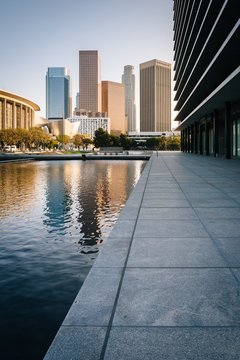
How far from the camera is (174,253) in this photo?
16.4ft

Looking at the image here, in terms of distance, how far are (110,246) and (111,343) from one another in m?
2.82

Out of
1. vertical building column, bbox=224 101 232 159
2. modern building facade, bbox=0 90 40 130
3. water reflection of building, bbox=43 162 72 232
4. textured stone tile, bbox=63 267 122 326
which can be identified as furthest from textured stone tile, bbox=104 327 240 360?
modern building facade, bbox=0 90 40 130

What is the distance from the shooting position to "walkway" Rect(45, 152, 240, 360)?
262 centimetres

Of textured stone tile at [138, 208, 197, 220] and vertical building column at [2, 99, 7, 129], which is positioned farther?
vertical building column at [2, 99, 7, 129]

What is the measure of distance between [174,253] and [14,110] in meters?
143

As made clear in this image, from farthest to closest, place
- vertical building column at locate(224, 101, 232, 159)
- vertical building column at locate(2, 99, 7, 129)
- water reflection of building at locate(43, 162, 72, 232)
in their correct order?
1. vertical building column at locate(2, 99, 7, 129)
2. vertical building column at locate(224, 101, 232, 159)
3. water reflection of building at locate(43, 162, 72, 232)

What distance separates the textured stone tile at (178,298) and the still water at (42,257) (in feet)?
3.82

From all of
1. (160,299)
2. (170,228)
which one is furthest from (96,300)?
(170,228)

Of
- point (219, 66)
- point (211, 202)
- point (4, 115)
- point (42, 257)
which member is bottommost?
point (42, 257)

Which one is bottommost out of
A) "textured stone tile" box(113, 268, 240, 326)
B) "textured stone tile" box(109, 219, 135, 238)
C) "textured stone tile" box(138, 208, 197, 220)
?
"textured stone tile" box(113, 268, 240, 326)

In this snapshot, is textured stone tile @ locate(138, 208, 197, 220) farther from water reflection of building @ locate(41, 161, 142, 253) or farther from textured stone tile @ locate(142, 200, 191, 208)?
water reflection of building @ locate(41, 161, 142, 253)

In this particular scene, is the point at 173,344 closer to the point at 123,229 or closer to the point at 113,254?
the point at 113,254

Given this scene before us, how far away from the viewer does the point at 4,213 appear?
11117mm

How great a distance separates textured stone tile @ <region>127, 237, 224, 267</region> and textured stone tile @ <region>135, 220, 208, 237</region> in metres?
0.33
